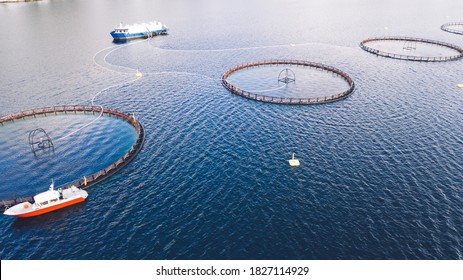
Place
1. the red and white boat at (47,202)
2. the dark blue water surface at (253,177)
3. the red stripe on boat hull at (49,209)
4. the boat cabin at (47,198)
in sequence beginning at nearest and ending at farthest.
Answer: the dark blue water surface at (253,177), the red and white boat at (47,202), the red stripe on boat hull at (49,209), the boat cabin at (47,198)

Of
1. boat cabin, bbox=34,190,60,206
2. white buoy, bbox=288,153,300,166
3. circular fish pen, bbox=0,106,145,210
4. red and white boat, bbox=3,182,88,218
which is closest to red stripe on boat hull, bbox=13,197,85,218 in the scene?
red and white boat, bbox=3,182,88,218

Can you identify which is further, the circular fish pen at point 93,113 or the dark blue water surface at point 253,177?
the circular fish pen at point 93,113

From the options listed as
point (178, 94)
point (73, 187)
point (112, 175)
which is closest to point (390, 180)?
point (112, 175)

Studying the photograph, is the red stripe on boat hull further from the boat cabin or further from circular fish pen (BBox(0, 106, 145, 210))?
circular fish pen (BBox(0, 106, 145, 210))

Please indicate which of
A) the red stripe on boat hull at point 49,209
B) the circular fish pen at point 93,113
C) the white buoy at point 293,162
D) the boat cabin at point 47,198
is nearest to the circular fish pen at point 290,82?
the white buoy at point 293,162

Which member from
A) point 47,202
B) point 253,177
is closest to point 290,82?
point 253,177

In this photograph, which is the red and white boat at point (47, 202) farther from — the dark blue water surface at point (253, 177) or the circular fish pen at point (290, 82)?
the circular fish pen at point (290, 82)

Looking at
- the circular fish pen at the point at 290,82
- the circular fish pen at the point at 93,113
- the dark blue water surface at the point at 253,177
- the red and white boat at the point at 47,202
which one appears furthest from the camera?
the circular fish pen at the point at 290,82
